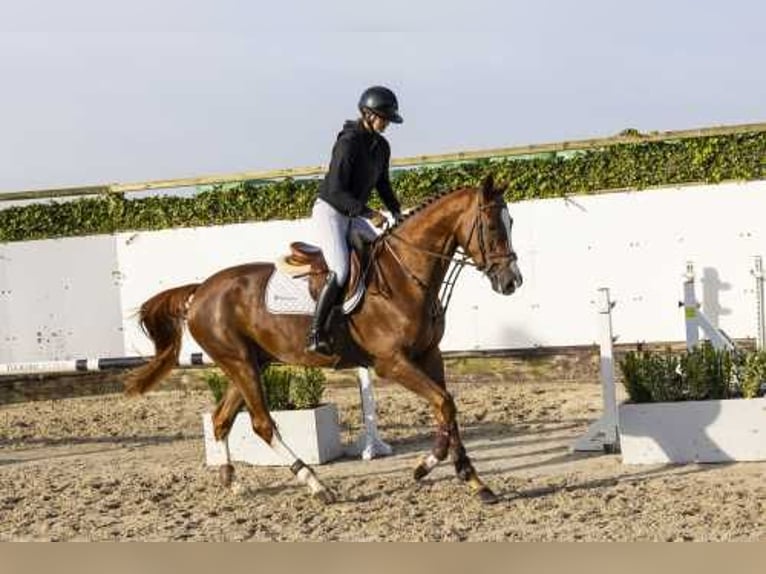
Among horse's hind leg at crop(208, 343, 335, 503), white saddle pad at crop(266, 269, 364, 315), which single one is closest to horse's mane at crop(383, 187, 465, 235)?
white saddle pad at crop(266, 269, 364, 315)

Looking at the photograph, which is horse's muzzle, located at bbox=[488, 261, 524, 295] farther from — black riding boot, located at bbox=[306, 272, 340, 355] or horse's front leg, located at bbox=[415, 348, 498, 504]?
black riding boot, located at bbox=[306, 272, 340, 355]

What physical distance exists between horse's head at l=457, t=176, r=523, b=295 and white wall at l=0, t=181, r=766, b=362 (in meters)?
6.48

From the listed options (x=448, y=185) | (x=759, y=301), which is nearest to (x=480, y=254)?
(x=759, y=301)

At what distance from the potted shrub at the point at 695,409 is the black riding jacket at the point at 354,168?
2.46 metres

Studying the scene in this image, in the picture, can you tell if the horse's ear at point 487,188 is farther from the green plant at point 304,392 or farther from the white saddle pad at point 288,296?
the green plant at point 304,392

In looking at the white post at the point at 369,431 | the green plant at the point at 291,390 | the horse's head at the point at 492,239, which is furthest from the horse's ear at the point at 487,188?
the green plant at the point at 291,390

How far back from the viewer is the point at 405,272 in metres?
6.93

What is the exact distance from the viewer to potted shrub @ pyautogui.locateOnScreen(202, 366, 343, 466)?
330 inches

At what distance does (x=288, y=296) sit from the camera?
24.1 feet

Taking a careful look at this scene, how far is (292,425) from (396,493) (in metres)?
1.72

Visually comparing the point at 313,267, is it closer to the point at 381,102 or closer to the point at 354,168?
the point at 354,168

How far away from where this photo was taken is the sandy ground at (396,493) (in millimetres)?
5805

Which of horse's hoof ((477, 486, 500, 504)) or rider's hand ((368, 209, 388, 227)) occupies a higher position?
rider's hand ((368, 209, 388, 227))

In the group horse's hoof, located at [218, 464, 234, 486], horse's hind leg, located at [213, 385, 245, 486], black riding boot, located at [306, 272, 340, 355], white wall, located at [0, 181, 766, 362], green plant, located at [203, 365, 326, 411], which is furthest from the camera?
white wall, located at [0, 181, 766, 362]
